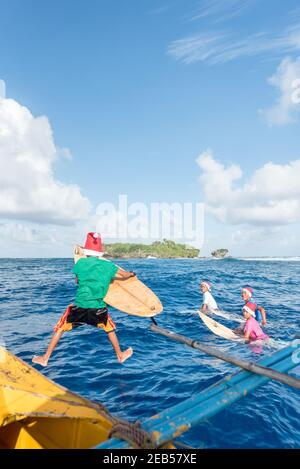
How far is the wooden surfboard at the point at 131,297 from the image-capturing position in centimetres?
604

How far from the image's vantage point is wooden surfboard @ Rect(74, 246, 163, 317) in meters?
6.04

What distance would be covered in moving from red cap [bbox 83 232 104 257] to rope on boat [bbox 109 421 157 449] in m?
3.10

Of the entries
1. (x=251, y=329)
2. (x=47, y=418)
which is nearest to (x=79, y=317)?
(x=47, y=418)

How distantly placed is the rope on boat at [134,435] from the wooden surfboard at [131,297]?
3.08 metres

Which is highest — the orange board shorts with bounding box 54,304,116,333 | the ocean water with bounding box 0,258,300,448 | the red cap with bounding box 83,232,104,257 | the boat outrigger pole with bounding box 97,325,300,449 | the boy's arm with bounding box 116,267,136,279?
the red cap with bounding box 83,232,104,257

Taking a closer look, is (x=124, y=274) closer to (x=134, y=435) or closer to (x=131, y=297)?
(x=131, y=297)

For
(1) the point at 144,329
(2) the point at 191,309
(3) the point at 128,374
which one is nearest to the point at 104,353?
(3) the point at 128,374

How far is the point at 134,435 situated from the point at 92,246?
337cm

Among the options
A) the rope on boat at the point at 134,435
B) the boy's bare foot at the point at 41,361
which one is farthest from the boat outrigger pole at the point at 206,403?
the boy's bare foot at the point at 41,361

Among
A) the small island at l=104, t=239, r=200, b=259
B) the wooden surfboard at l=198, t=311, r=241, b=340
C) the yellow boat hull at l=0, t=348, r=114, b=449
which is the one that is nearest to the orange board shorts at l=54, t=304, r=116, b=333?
the yellow boat hull at l=0, t=348, r=114, b=449

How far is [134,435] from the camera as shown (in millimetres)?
2721

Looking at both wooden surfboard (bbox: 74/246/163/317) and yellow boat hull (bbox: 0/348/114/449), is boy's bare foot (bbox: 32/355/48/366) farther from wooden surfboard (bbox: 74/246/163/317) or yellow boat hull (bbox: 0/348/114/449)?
wooden surfboard (bbox: 74/246/163/317)

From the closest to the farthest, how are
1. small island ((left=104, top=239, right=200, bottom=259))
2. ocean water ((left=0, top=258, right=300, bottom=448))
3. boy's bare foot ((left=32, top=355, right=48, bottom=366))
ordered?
ocean water ((left=0, top=258, right=300, bottom=448))
boy's bare foot ((left=32, top=355, right=48, bottom=366))
small island ((left=104, top=239, right=200, bottom=259))
